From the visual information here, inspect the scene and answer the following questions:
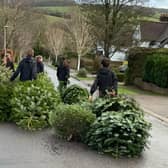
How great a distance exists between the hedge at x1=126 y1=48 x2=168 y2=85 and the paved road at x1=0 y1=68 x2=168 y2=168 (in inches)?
838

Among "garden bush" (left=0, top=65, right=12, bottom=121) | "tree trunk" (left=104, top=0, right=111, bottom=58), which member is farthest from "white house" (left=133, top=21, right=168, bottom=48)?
"garden bush" (left=0, top=65, right=12, bottom=121)

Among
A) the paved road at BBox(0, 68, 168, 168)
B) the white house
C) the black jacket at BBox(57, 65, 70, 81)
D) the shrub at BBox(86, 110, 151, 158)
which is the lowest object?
the white house

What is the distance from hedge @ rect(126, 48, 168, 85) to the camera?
100ft

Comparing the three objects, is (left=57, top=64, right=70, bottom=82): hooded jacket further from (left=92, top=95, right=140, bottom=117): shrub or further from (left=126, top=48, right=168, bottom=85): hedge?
(left=126, top=48, right=168, bottom=85): hedge

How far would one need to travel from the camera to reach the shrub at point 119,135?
7.55 meters

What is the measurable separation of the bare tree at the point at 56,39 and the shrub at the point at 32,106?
67702 millimetres

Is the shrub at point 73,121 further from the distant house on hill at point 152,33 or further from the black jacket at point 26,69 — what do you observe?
the distant house on hill at point 152,33

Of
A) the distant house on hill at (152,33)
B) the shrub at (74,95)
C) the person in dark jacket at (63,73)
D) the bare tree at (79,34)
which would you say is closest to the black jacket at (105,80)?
the shrub at (74,95)

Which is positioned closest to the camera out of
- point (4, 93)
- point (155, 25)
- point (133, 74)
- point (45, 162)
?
point (45, 162)

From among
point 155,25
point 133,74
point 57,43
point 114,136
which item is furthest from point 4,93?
point 57,43

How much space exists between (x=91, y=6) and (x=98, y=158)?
36.0m

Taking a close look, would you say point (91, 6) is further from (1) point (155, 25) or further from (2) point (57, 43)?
(2) point (57, 43)

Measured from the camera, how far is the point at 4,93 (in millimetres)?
10469

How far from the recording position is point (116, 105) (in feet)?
28.8
